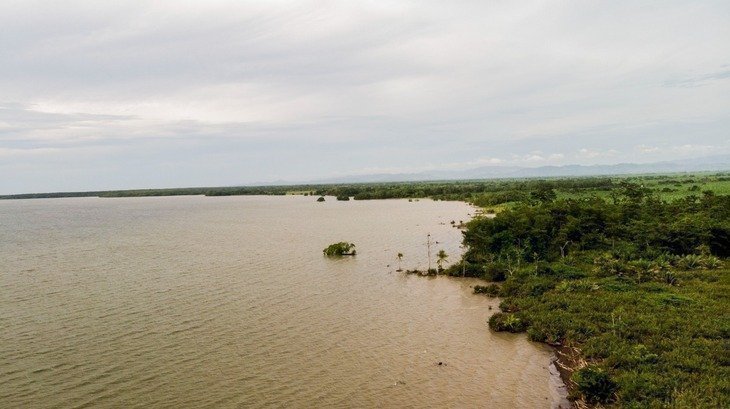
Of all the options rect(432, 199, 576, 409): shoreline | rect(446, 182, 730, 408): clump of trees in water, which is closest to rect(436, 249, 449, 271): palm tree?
rect(446, 182, 730, 408): clump of trees in water

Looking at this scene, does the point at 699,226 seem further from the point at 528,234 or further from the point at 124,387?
the point at 124,387

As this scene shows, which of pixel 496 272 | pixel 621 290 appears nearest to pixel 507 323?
pixel 621 290

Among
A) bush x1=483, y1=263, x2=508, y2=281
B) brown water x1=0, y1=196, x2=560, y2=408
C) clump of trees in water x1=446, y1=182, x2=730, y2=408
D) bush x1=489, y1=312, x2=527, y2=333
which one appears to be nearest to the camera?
clump of trees in water x1=446, y1=182, x2=730, y2=408

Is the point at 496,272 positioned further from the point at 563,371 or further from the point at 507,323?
the point at 563,371

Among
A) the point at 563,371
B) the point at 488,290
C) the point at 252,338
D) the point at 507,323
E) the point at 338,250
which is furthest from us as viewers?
the point at 338,250

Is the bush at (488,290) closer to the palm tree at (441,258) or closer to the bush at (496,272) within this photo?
the bush at (496,272)

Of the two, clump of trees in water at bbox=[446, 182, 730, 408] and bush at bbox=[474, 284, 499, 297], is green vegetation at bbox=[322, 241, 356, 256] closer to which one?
clump of trees in water at bbox=[446, 182, 730, 408]

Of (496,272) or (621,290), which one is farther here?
(496,272)
